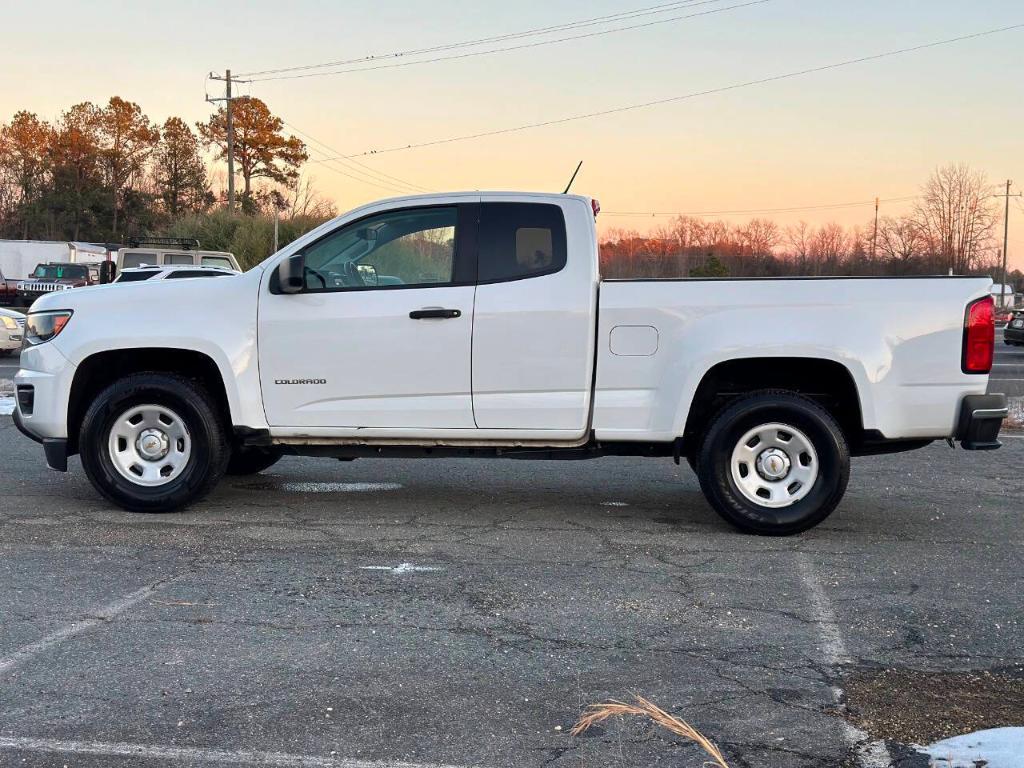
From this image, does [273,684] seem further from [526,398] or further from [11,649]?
[526,398]

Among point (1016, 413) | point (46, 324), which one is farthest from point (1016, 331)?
point (46, 324)

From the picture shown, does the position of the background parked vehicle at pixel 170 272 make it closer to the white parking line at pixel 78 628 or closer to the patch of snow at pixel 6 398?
the patch of snow at pixel 6 398

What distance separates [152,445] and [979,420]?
5.07 meters

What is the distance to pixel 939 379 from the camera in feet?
20.7

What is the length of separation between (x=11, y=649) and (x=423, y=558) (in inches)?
85.8

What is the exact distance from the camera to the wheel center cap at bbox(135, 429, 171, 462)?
6914mm

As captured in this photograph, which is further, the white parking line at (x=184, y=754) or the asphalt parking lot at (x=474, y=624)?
the asphalt parking lot at (x=474, y=624)

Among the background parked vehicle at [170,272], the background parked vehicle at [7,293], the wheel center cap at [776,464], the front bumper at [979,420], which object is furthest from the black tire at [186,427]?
the background parked vehicle at [7,293]

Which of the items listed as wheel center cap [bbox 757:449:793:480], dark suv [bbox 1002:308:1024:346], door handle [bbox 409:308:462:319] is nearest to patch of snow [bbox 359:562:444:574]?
door handle [bbox 409:308:462:319]

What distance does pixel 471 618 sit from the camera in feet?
15.6

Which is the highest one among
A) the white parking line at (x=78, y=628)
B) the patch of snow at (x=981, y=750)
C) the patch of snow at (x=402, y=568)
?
the patch of snow at (x=981, y=750)

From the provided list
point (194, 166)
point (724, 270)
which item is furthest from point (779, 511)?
point (194, 166)

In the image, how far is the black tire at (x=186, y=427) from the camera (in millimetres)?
6812

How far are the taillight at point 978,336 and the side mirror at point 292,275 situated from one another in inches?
157
